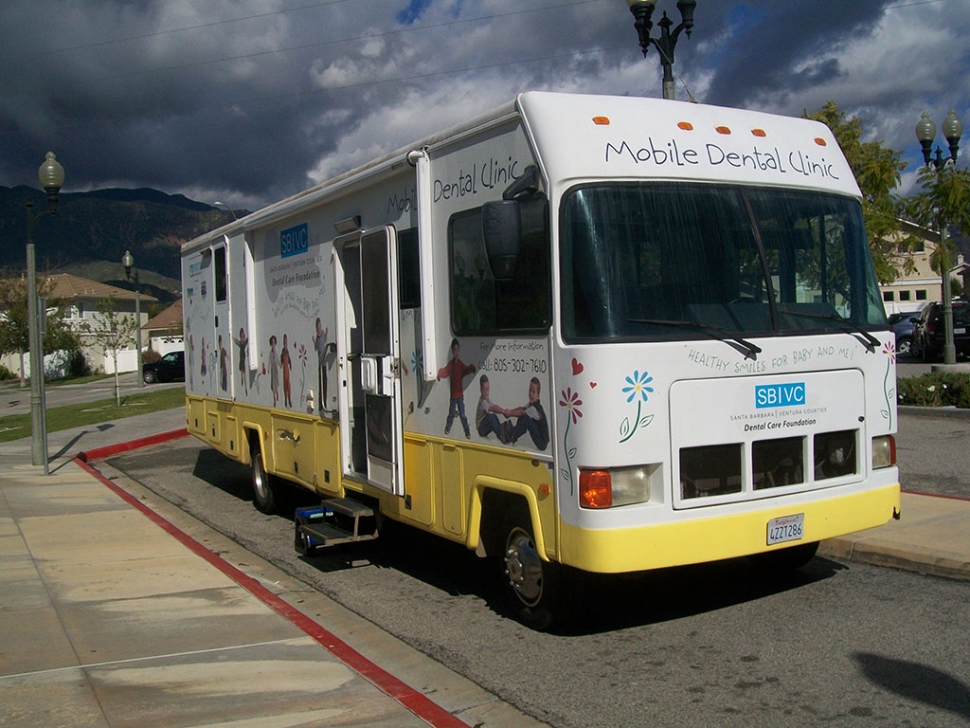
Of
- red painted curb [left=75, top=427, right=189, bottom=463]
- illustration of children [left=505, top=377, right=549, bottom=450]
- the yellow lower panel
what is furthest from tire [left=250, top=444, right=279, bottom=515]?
red painted curb [left=75, top=427, right=189, bottom=463]

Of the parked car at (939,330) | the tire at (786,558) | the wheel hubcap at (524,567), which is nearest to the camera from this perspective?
the wheel hubcap at (524,567)

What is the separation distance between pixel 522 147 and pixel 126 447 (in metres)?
14.5

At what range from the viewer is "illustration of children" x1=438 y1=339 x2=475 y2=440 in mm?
6465

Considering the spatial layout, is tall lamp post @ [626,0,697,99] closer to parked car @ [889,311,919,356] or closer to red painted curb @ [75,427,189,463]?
red painted curb @ [75,427,189,463]

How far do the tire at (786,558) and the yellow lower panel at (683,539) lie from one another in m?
1.06

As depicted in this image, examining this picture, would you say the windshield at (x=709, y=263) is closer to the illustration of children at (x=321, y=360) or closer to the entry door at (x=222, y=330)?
the illustration of children at (x=321, y=360)

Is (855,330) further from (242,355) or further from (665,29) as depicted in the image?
(242,355)

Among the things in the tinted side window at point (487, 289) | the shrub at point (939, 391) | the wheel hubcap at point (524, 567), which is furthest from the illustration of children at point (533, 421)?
the shrub at point (939, 391)

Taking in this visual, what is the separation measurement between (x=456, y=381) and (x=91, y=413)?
877 inches

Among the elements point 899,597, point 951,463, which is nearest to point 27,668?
point 899,597

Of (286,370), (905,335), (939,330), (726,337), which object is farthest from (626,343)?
(905,335)

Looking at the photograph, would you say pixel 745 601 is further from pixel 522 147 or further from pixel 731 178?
pixel 522 147

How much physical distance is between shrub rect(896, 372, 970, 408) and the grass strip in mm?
17363

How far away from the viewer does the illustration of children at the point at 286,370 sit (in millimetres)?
9545
